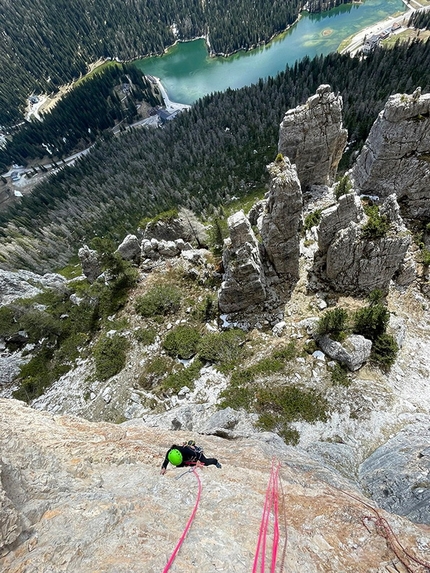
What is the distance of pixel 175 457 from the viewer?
1064 cm

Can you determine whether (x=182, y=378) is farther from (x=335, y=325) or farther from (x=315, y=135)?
(x=315, y=135)

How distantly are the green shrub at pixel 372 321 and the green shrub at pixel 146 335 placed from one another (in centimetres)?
1798

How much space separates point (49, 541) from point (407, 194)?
124 feet

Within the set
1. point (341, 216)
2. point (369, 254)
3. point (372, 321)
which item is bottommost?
point (372, 321)

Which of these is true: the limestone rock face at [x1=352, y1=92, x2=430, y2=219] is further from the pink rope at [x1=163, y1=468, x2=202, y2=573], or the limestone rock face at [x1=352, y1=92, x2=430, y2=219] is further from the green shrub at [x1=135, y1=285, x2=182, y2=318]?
the pink rope at [x1=163, y1=468, x2=202, y2=573]

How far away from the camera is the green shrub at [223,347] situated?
23.9 metres

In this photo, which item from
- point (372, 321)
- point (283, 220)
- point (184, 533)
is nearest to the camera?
point (184, 533)

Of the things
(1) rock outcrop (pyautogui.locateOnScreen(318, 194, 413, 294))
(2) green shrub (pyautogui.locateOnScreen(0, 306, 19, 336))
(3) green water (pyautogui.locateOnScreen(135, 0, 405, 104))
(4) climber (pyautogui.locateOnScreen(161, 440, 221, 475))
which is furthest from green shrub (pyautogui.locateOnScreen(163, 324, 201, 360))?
(3) green water (pyautogui.locateOnScreen(135, 0, 405, 104))

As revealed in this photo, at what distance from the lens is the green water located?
465 ft

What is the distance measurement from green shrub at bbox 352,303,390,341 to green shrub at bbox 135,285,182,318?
666 inches

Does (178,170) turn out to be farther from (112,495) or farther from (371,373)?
(112,495)

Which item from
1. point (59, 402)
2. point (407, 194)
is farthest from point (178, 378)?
point (407, 194)

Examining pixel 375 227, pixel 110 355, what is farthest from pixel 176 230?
pixel 375 227

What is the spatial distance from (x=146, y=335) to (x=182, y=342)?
4.11 metres
